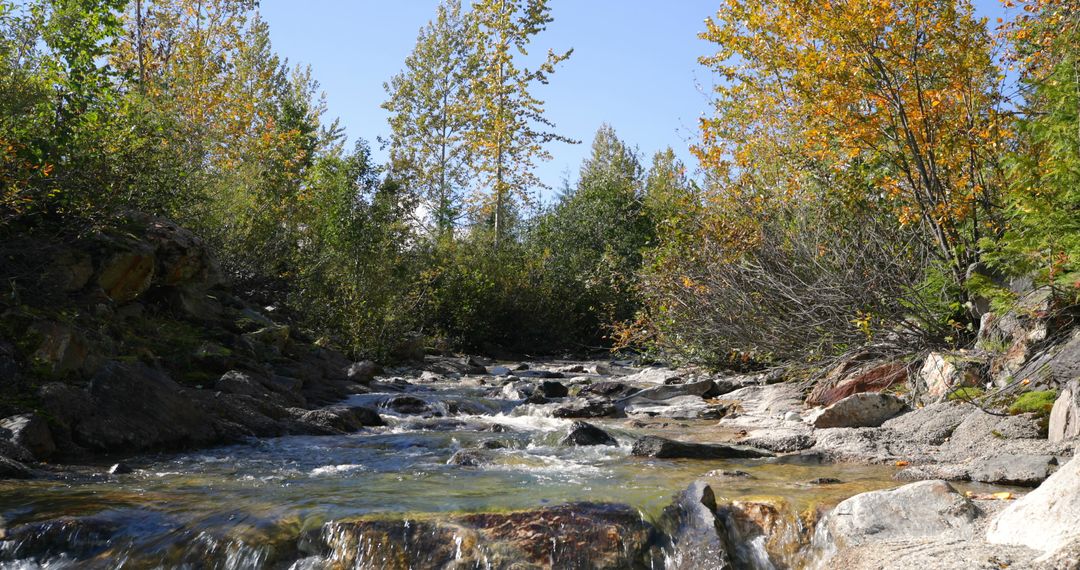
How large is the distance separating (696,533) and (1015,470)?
2349mm

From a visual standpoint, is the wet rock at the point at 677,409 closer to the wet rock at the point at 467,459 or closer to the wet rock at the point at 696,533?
the wet rock at the point at 467,459

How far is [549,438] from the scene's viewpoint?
8.20m

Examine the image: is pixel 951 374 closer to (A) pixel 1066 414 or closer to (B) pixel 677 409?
(A) pixel 1066 414

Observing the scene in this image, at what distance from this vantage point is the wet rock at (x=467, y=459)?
7.14 m

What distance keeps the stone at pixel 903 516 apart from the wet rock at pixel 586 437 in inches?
→ 130

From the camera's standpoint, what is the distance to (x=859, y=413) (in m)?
7.89

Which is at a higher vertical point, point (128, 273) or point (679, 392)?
point (128, 273)

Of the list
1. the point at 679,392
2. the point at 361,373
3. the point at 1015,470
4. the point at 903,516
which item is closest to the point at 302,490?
the point at 903,516

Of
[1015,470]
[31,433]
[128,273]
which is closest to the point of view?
[1015,470]

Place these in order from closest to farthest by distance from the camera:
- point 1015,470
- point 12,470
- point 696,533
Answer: point 696,533 < point 1015,470 < point 12,470

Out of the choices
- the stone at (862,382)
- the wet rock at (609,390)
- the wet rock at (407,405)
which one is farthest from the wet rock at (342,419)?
the stone at (862,382)

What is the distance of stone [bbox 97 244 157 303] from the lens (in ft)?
33.2

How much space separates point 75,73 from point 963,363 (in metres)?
10.6

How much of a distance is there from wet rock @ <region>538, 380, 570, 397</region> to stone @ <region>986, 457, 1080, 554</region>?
847 cm
